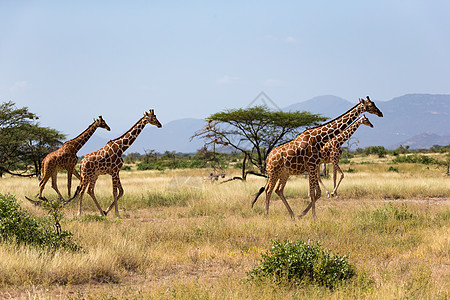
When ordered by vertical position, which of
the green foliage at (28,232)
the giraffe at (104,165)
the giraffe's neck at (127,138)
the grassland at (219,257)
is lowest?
the grassland at (219,257)

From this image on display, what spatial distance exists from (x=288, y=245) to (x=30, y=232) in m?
4.92

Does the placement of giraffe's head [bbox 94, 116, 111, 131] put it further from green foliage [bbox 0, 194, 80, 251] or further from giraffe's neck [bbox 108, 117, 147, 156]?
green foliage [bbox 0, 194, 80, 251]

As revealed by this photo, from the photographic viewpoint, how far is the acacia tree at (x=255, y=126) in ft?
78.6

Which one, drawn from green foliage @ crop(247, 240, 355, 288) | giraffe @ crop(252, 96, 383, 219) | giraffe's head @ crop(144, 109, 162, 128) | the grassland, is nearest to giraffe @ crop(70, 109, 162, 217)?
giraffe's head @ crop(144, 109, 162, 128)

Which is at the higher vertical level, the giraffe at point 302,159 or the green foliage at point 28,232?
the giraffe at point 302,159

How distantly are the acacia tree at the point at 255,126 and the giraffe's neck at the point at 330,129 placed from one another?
11.5 meters

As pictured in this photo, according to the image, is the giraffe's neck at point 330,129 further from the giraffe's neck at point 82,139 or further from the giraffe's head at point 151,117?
the giraffe's neck at point 82,139

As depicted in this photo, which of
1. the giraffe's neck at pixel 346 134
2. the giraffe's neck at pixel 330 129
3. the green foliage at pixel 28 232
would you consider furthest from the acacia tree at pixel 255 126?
the green foliage at pixel 28 232

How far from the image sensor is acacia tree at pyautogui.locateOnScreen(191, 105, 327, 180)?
24.0 meters

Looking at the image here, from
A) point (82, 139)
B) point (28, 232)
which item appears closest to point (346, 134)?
point (82, 139)

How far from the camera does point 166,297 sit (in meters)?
5.28

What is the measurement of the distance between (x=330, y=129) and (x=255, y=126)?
1303 centimetres

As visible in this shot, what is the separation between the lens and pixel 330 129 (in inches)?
458

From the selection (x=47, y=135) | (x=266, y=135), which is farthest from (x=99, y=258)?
(x=47, y=135)
